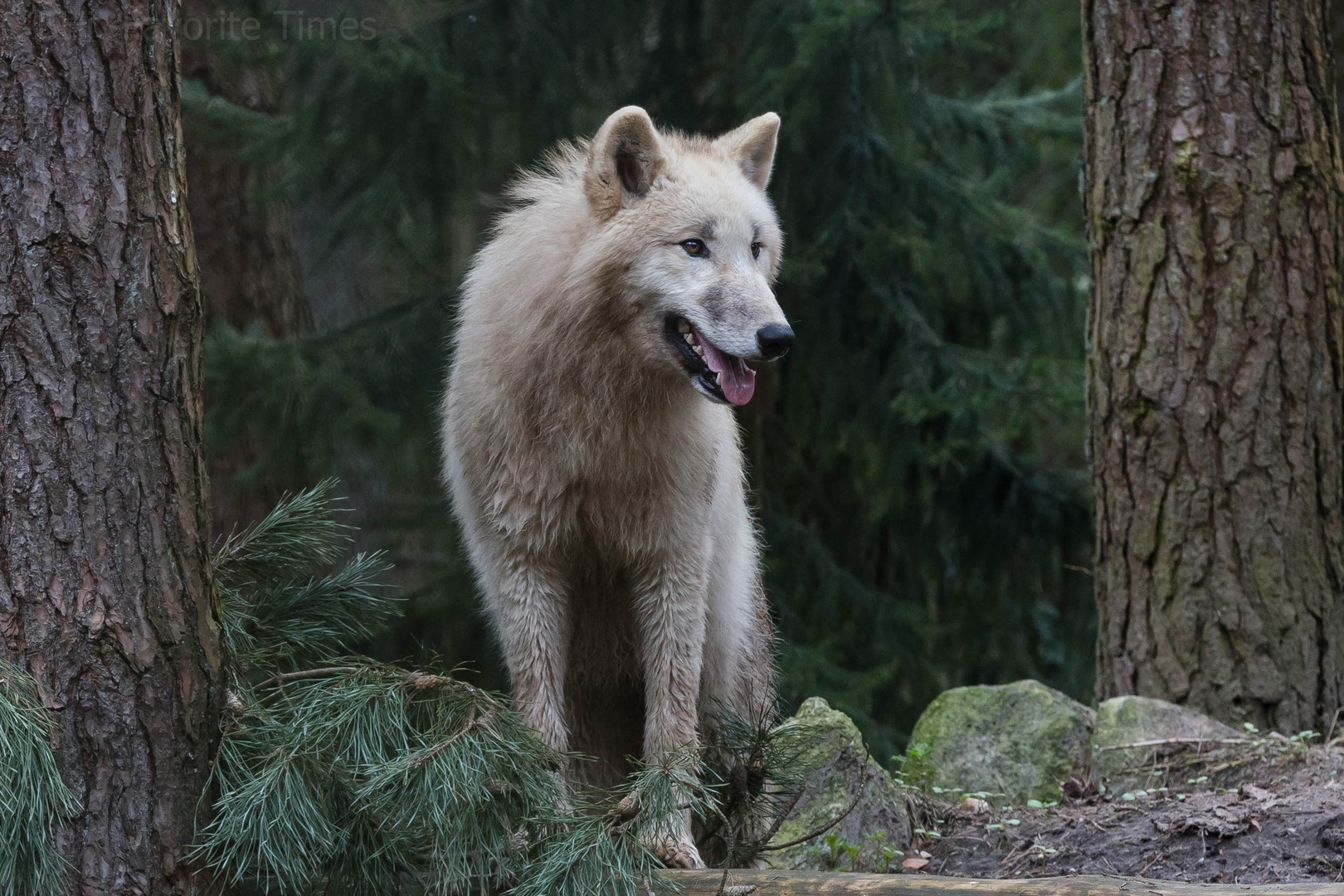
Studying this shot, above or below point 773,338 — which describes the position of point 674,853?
below

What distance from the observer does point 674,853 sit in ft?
11.7

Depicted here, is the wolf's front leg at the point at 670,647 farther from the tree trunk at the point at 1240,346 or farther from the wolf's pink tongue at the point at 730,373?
the tree trunk at the point at 1240,346

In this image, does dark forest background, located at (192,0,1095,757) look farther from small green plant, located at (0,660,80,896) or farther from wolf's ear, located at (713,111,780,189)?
small green plant, located at (0,660,80,896)

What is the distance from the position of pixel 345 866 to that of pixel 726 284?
1999mm

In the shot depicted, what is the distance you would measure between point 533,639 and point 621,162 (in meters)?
1.60

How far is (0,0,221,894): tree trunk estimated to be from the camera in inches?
112

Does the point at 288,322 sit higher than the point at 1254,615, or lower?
higher

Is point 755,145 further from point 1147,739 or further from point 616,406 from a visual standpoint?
point 1147,739

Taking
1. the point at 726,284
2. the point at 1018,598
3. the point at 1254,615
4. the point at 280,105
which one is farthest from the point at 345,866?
the point at 280,105

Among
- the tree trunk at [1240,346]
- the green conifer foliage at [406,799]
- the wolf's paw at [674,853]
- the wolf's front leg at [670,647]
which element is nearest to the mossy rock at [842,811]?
the wolf's front leg at [670,647]

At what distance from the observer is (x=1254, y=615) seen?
485cm

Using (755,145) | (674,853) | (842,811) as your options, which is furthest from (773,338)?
(842,811)

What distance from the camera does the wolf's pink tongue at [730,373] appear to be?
12.4ft

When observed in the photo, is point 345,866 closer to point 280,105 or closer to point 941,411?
point 941,411
